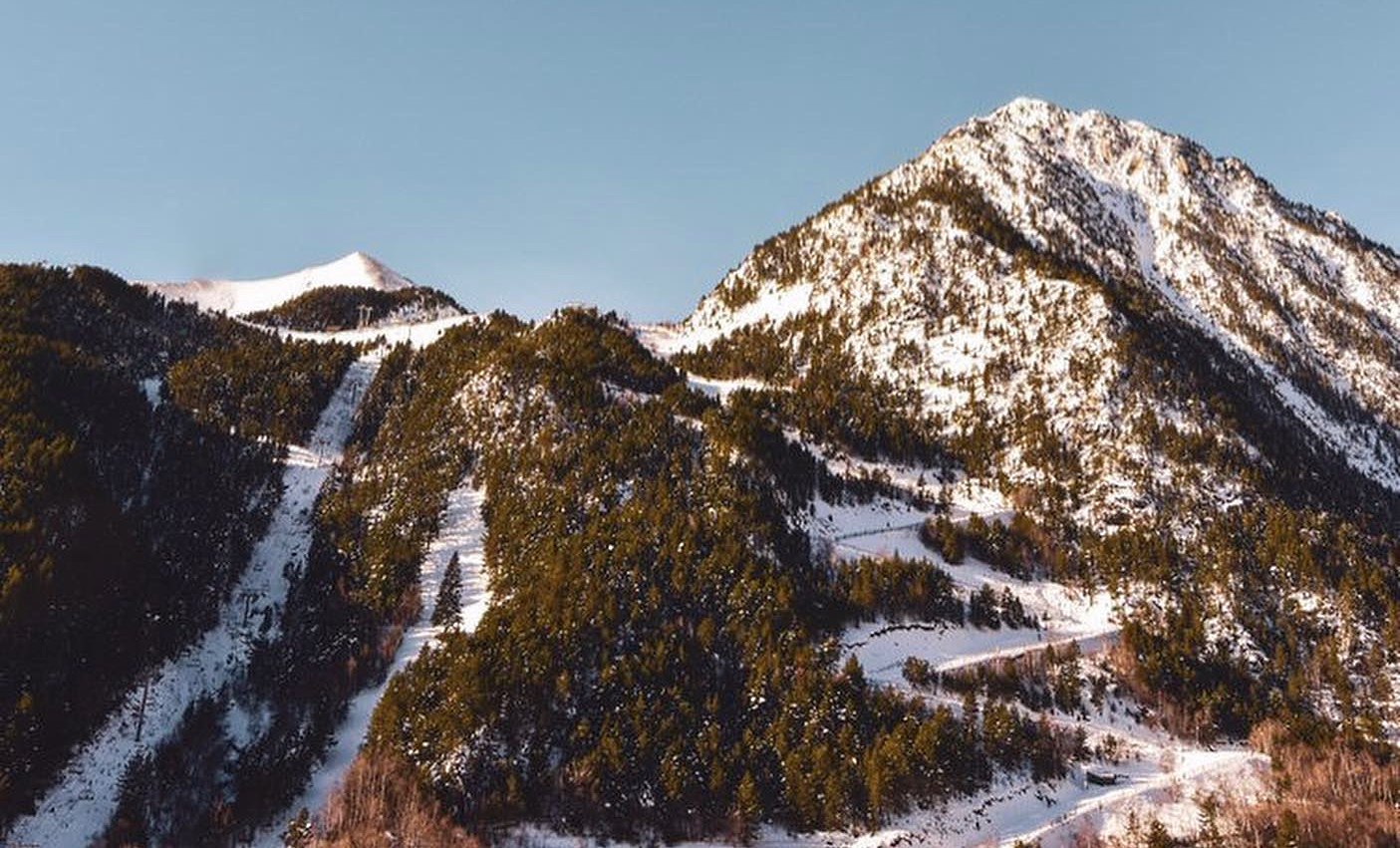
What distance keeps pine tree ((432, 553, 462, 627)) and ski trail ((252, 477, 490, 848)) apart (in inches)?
24.8

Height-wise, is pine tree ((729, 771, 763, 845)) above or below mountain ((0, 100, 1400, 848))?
below

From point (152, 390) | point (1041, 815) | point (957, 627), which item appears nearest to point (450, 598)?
point (957, 627)

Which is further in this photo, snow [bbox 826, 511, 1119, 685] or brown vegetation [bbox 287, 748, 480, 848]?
snow [bbox 826, 511, 1119, 685]

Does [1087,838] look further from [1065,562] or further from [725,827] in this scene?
[1065,562]

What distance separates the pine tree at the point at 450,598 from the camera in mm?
104750

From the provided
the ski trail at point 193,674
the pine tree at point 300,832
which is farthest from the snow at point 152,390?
the pine tree at point 300,832

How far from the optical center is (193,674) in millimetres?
97188

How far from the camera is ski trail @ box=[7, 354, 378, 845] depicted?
77.6m

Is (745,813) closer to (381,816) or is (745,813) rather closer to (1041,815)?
(1041,815)

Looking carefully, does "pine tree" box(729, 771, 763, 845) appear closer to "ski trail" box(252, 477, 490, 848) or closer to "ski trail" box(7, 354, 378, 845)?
"ski trail" box(252, 477, 490, 848)

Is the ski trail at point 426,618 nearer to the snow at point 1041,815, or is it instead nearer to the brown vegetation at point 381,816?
the brown vegetation at point 381,816

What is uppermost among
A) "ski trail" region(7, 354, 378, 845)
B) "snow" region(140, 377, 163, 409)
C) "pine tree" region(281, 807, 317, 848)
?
"snow" region(140, 377, 163, 409)

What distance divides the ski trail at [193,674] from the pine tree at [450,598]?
65.5ft

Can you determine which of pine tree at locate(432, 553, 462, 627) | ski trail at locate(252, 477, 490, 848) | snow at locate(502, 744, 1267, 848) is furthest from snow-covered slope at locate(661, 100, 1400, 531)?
pine tree at locate(432, 553, 462, 627)
